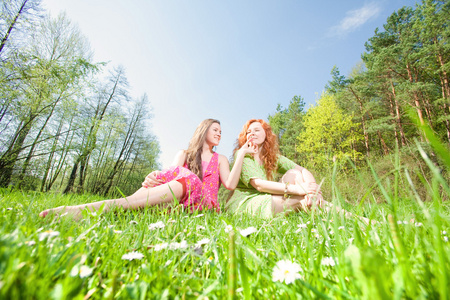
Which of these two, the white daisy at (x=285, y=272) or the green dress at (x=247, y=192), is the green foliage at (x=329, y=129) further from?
the white daisy at (x=285, y=272)

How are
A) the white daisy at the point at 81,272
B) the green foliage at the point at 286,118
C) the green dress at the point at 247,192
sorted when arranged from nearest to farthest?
1. the white daisy at the point at 81,272
2. the green dress at the point at 247,192
3. the green foliage at the point at 286,118

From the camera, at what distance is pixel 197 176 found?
10.4 feet

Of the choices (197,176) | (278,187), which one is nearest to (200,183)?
(197,176)

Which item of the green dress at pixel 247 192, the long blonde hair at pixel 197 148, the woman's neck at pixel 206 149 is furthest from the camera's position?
the woman's neck at pixel 206 149

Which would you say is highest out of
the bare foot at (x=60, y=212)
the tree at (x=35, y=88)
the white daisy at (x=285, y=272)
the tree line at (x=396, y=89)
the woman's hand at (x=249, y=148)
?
the tree line at (x=396, y=89)

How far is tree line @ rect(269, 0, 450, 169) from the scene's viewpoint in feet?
43.2

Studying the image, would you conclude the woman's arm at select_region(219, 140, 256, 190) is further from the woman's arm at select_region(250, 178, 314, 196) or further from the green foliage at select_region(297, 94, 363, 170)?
the green foliage at select_region(297, 94, 363, 170)

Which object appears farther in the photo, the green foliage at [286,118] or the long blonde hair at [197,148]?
the green foliage at [286,118]

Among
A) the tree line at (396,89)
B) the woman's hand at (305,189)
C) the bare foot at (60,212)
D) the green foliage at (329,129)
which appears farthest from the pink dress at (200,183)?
the green foliage at (329,129)

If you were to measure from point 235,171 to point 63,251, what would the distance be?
2716 mm

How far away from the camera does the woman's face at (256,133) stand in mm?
3881

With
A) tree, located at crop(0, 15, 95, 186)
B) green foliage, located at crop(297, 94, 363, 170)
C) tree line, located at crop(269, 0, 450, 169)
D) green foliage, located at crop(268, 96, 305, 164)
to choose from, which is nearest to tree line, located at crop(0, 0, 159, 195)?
tree, located at crop(0, 15, 95, 186)

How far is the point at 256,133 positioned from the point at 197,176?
58.3 inches

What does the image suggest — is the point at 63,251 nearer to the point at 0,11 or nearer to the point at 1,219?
the point at 1,219
